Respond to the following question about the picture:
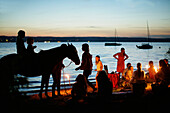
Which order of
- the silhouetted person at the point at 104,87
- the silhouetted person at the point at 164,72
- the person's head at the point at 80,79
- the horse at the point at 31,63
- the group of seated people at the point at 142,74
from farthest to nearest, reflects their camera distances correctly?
the silhouetted person at the point at 164,72 → the group of seated people at the point at 142,74 → the person's head at the point at 80,79 → the silhouetted person at the point at 104,87 → the horse at the point at 31,63

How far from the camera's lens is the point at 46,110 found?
532 centimetres

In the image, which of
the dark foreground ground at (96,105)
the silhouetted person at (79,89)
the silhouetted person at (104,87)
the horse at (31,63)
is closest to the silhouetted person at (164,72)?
the dark foreground ground at (96,105)

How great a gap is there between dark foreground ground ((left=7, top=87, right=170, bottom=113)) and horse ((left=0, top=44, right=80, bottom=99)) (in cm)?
83

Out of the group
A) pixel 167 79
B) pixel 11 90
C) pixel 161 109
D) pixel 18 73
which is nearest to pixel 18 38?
pixel 18 73

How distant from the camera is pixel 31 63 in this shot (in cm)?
615

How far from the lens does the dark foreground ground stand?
532cm

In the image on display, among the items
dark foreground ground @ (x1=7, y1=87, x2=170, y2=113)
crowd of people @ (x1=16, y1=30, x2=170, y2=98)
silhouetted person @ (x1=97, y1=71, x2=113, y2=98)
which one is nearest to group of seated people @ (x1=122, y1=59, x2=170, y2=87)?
crowd of people @ (x1=16, y1=30, x2=170, y2=98)

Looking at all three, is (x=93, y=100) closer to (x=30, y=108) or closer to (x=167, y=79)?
(x=30, y=108)

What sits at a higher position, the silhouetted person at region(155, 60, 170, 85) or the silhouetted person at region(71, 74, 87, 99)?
the silhouetted person at region(155, 60, 170, 85)

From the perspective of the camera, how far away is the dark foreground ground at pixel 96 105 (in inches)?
209

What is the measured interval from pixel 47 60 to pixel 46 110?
184 centimetres

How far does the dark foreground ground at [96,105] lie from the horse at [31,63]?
0.83 meters

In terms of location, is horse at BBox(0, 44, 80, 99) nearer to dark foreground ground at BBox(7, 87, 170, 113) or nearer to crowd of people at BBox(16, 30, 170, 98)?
crowd of people at BBox(16, 30, 170, 98)

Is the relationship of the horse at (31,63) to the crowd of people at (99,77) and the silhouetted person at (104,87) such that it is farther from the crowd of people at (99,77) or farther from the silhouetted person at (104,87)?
the silhouetted person at (104,87)
